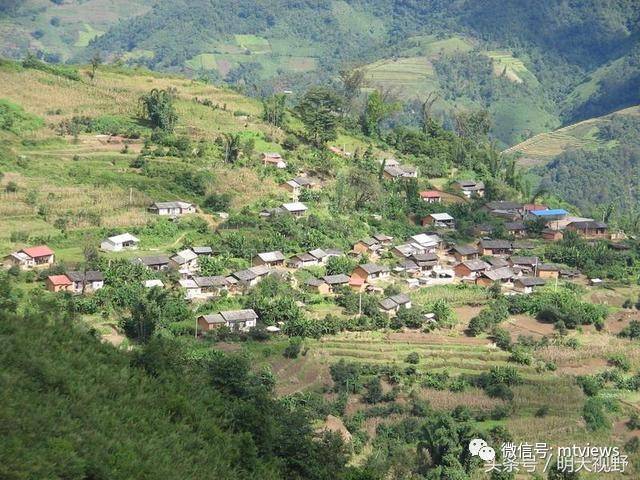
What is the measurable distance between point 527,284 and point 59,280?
574 inches

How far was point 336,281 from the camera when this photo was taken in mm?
29062

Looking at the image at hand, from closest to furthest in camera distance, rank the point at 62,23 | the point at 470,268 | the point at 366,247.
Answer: the point at 470,268
the point at 366,247
the point at 62,23

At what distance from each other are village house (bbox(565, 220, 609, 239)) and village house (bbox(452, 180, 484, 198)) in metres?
5.02

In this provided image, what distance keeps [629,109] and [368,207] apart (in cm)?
4594

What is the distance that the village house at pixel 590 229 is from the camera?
3753cm

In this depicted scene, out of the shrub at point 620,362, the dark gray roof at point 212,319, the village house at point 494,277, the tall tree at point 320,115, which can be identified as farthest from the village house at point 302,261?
the tall tree at point 320,115

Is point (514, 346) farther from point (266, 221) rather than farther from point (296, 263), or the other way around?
point (266, 221)

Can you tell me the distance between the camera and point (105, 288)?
2580 cm

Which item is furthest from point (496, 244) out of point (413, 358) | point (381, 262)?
point (413, 358)

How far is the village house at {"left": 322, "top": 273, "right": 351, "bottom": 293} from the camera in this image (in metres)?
28.9

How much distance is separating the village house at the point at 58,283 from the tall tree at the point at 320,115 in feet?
60.8

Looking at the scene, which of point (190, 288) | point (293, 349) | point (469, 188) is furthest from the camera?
point (469, 188)

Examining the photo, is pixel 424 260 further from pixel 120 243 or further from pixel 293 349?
pixel 120 243

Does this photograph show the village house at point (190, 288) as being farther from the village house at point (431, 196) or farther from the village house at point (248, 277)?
the village house at point (431, 196)
